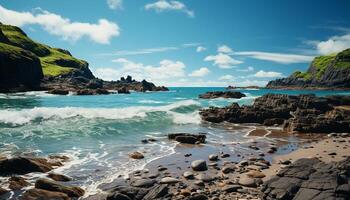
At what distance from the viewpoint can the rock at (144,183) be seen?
55.2 ft

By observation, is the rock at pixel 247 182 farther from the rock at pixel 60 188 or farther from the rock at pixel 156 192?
the rock at pixel 60 188

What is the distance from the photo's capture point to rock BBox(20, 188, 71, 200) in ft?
48.7

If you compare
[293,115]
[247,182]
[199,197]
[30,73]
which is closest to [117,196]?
[199,197]

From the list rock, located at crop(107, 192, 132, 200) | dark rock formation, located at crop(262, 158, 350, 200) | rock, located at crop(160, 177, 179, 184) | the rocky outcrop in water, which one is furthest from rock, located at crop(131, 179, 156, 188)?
the rocky outcrop in water

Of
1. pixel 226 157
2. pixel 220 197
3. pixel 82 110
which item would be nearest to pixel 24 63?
pixel 82 110

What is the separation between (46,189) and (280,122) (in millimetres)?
36552

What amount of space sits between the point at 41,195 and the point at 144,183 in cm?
491

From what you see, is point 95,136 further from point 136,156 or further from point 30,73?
point 30,73

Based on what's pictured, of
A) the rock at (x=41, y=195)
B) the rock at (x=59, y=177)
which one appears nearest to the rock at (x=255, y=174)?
the rock at (x=41, y=195)

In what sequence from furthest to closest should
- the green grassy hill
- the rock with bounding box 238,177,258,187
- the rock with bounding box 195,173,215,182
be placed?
1. the green grassy hill
2. the rock with bounding box 195,173,215,182
3. the rock with bounding box 238,177,258,187

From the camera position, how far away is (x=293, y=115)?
49.2 meters

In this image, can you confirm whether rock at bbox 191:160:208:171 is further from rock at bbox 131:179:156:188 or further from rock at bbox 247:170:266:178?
rock at bbox 131:179:156:188

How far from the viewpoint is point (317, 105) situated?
176 feet

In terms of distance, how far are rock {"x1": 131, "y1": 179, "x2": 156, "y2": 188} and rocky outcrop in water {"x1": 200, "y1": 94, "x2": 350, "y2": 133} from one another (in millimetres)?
26131
